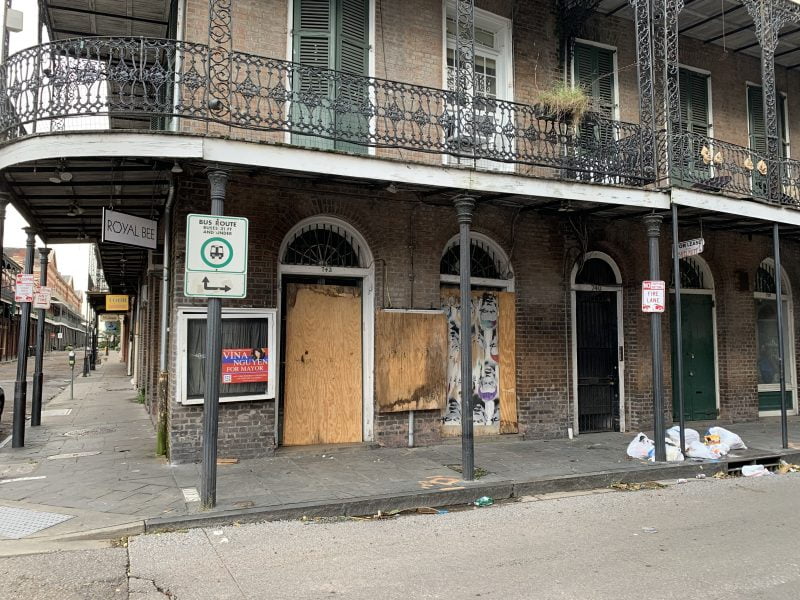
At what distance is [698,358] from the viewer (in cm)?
1255

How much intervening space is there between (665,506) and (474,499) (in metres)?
2.19

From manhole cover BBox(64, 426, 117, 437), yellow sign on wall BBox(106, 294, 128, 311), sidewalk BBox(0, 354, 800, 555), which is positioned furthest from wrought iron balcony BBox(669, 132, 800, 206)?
yellow sign on wall BBox(106, 294, 128, 311)

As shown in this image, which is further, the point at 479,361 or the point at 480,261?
the point at 480,261

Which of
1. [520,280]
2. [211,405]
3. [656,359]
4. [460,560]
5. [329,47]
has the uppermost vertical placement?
[329,47]

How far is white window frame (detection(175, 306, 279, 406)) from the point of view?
317 inches

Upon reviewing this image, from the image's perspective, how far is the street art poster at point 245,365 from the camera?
8.30 m

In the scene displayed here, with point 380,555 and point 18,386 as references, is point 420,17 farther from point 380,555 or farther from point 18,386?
point 18,386

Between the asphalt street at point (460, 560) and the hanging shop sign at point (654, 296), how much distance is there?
3074mm

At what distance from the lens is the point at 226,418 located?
8.34 meters

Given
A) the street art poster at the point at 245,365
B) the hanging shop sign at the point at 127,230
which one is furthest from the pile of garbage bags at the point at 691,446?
the hanging shop sign at the point at 127,230

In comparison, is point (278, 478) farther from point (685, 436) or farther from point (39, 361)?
point (39, 361)

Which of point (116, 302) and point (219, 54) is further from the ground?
point (219, 54)

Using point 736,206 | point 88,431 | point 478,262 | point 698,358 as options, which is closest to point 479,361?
point 478,262

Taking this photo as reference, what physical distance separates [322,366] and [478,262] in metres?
3.30
